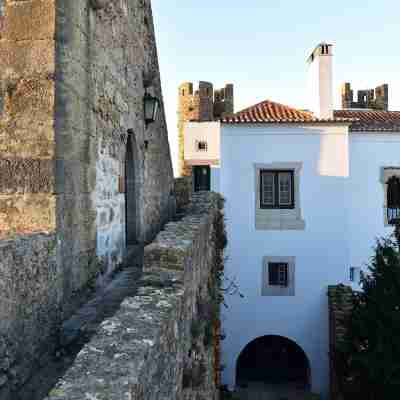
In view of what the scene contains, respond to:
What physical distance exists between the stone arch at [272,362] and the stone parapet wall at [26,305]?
12251 mm

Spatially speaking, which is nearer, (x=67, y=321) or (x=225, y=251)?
(x=67, y=321)

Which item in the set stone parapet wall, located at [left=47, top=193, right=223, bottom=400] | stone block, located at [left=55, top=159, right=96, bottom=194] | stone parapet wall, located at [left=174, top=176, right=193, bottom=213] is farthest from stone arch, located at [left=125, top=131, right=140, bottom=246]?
stone parapet wall, located at [left=174, top=176, right=193, bottom=213]

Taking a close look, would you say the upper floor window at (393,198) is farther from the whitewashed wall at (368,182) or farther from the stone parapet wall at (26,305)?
the stone parapet wall at (26,305)

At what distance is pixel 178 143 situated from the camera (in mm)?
27234

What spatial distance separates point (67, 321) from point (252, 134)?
410 inches

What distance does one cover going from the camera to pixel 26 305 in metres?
2.53

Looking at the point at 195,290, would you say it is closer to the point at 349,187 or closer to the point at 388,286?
the point at 388,286

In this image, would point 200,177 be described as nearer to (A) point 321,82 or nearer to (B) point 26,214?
(A) point 321,82

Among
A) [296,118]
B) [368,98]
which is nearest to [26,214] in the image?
[296,118]

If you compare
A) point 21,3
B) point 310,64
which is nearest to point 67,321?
point 21,3

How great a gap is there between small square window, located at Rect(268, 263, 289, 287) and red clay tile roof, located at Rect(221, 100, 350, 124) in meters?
4.73

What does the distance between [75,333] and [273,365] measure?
13.0 metres

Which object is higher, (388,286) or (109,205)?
(109,205)

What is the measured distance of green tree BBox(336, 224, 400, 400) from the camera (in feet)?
27.3
